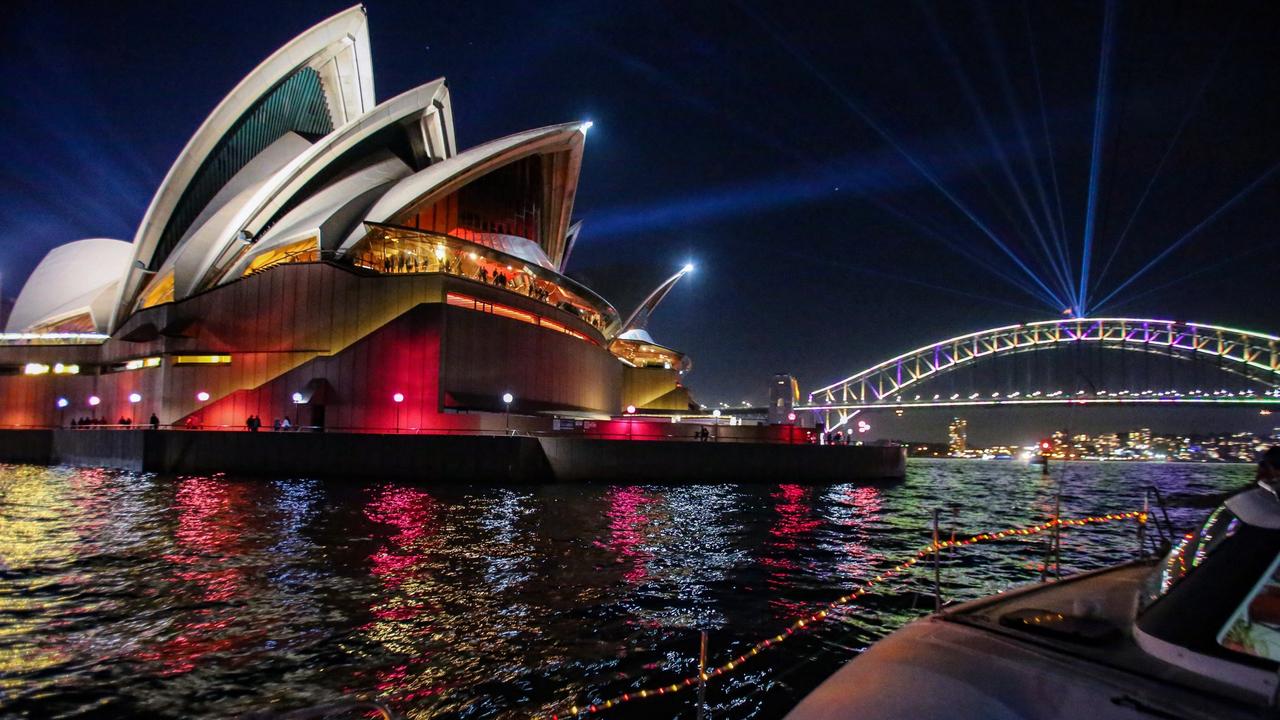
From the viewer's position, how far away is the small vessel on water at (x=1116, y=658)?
2.17m

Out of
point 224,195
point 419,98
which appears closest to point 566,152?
point 419,98

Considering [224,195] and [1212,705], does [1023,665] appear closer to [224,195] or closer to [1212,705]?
[1212,705]

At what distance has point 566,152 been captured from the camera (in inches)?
1847

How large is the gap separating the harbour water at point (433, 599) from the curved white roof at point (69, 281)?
39245mm

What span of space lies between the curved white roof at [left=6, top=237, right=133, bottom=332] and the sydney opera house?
15cm

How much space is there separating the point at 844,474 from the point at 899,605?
27000 mm

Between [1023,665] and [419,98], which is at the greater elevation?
[419,98]

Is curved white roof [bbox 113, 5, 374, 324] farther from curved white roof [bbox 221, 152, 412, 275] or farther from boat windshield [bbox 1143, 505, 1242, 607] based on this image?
boat windshield [bbox 1143, 505, 1242, 607]

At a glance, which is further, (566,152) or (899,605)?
(566,152)

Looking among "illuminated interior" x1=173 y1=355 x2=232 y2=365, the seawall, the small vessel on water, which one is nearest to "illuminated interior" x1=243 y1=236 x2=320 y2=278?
"illuminated interior" x1=173 y1=355 x2=232 y2=365

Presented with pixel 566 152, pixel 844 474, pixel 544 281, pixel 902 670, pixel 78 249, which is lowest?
pixel 844 474

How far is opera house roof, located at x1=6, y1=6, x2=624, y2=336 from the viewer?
38.1 meters

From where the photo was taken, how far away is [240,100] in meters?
40.4

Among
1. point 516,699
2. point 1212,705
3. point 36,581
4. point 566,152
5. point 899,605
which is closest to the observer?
point 1212,705
